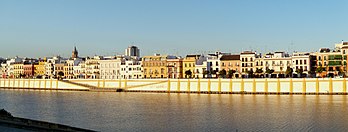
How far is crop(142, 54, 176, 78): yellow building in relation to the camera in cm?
10744

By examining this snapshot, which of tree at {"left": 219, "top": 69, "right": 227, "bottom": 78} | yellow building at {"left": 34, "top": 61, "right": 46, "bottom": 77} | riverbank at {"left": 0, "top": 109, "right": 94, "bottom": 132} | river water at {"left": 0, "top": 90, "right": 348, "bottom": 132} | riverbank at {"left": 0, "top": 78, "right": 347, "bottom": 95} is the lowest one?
river water at {"left": 0, "top": 90, "right": 348, "bottom": 132}

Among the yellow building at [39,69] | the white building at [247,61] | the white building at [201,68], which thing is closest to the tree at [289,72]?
the white building at [247,61]

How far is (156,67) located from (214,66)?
1325 centimetres

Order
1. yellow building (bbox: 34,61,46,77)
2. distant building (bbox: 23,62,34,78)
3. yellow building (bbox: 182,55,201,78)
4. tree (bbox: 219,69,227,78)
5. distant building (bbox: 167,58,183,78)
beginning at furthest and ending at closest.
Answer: distant building (bbox: 23,62,34,78) → yellow building (bbox: 34,61,46,77) → distant building (bbox: 167,58,183,78) → yellow building (bbox: 182,55,201,78) → tree (bbox: 219,69,227,78)

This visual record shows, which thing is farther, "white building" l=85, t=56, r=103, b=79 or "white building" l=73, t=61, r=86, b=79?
"white building" l=73, t=61, r=86, b=79

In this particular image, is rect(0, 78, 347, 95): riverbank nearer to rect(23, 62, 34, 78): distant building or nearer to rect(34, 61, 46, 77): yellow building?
rect(34, 61, 46, 77): yellow building

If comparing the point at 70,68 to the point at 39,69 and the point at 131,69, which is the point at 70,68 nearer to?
the point at 39,69

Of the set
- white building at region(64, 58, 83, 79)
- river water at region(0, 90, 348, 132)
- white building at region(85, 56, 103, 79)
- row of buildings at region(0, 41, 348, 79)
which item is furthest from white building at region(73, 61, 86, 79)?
river water at region(0, 90, 348, 132)

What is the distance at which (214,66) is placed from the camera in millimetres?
101938

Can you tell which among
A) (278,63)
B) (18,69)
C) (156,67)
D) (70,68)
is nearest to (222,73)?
(278,63)

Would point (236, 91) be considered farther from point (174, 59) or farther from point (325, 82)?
point (174, 59)

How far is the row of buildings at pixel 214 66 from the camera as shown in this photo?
91.0 m

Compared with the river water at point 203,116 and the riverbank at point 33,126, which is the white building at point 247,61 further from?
the riverbank at point 33,126

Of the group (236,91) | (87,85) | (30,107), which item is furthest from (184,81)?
(30,107)
